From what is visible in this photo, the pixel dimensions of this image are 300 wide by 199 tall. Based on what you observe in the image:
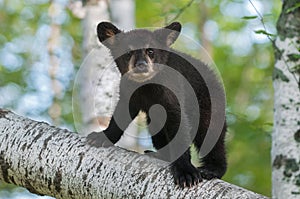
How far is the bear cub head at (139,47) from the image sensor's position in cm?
566

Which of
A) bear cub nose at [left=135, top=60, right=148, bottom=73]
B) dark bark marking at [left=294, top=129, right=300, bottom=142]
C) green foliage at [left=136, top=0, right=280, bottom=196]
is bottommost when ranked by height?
green foliage at [left=136, top=0, right=280, bottom=196]

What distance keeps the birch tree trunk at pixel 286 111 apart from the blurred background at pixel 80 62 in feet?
8.89

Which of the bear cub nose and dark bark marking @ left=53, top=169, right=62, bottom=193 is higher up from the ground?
the bear cub nose

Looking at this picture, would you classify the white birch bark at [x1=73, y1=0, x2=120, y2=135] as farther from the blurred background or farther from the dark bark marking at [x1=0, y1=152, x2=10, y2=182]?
the dark bark marking at [x1=0, y1=152, x2=10, y2=182]

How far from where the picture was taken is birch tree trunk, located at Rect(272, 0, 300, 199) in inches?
202

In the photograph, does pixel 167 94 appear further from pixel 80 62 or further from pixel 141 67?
pixel 80 62

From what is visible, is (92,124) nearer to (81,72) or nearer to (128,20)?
(81,72)

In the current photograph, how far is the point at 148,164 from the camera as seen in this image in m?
4.33

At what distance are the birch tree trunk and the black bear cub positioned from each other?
25.5 inches

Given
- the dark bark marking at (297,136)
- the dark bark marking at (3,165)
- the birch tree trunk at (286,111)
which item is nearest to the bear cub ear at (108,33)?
the birch tree trunk at (286,111)

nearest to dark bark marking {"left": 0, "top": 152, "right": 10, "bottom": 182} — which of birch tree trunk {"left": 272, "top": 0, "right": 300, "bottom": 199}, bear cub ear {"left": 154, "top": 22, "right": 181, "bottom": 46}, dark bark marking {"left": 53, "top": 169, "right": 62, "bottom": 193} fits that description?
dark bark marking {"left": 53, "top": 169, "right": 62, "bottom": 193}

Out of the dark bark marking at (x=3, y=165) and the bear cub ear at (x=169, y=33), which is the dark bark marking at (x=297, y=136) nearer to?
the bear cub ear at (x=169, y=33)

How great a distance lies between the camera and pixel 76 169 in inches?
177

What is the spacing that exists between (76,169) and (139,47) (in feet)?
5.46
